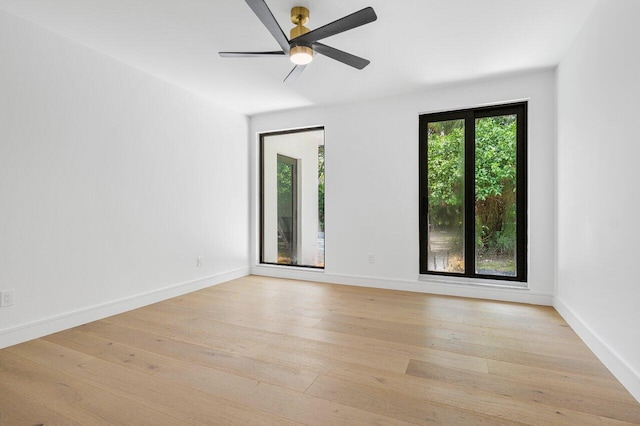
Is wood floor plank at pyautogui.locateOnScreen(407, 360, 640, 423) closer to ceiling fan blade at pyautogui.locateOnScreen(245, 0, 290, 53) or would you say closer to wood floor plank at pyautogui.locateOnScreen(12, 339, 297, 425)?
wood floor plank at pyautogui.locateOnScreen(12, 339, 297, 425)

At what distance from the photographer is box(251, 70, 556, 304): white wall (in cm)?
341

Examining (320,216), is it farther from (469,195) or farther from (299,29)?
(299,29)

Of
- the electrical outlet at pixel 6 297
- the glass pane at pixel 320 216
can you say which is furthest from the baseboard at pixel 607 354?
the electrical outlet at pixel 6 297

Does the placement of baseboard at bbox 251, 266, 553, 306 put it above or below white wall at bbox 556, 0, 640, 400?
below

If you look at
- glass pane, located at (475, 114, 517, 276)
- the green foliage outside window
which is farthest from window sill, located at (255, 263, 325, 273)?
glass pane, located at (475, 114, 517, 276)

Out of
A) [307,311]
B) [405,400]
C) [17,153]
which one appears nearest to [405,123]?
[307,311]

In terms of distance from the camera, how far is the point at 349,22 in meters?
2.02

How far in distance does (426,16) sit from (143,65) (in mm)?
2635

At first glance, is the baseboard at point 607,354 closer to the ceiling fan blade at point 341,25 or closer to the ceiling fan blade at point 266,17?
the ceiling fan blade at point 341,25

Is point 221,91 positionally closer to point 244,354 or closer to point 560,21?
point 244,354

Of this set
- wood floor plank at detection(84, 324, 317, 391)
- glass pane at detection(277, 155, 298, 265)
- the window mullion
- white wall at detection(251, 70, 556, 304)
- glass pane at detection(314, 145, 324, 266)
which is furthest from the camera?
glass pane at detection(277, 155, 298, 265)

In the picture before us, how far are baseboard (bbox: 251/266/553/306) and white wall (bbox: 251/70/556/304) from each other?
0.01 meters

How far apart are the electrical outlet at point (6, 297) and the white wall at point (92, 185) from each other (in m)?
0.04

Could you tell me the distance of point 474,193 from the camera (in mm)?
3787
